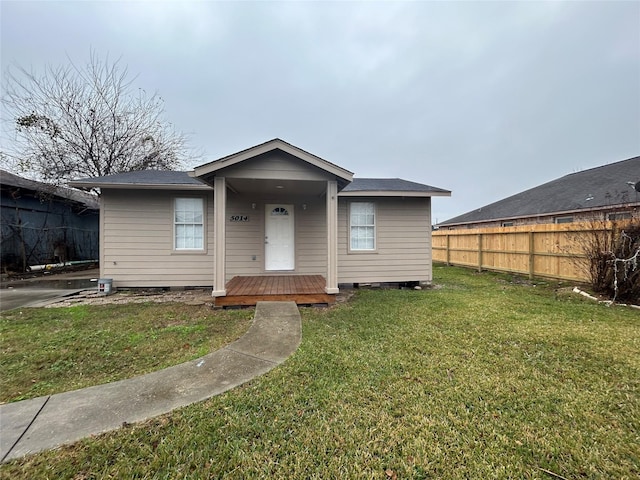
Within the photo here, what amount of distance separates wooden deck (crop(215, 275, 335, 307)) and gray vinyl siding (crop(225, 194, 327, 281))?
955mm

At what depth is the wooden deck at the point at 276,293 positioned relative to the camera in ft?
18.4

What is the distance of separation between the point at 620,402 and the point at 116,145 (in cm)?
1799

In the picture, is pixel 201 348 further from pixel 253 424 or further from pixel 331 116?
pixel 331 116

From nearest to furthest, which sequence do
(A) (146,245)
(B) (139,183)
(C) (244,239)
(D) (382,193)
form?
(B) (139,183) < (A) (146,245) < (D) (382,193) < (C) (244,239)

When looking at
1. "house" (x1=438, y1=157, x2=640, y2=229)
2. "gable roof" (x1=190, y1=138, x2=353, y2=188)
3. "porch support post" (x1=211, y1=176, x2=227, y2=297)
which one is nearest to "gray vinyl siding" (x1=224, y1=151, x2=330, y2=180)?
"gable roof" (x1=190, y1=138, x2=353, y2=188)

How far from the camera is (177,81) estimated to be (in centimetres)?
1386

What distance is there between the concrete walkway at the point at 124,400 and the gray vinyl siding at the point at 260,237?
13.8 feet

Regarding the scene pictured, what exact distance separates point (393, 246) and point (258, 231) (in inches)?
158

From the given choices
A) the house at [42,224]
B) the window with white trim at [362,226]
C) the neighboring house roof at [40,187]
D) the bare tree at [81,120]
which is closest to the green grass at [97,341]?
the window with white trim at [362,226]

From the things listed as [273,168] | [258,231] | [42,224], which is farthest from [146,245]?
[42,224]

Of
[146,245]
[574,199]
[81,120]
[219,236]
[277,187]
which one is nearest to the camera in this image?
[219,236]

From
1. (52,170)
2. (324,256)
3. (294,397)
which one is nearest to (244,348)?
(294,397)

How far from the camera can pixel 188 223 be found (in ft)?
24.5

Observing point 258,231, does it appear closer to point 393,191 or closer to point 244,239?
point 244,239
